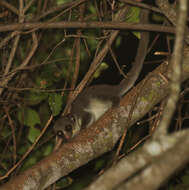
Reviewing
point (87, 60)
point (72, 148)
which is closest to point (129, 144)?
point (72, 148)

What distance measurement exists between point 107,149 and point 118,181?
1.92m

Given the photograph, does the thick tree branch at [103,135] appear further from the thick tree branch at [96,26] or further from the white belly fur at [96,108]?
the white belly fur at [96,108]

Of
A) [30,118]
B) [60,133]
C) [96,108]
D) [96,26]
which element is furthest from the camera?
[96,108]

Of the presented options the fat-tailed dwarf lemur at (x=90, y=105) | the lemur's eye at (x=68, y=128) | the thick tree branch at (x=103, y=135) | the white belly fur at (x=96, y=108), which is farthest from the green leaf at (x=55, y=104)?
the white belly fur at (x=96, y=108)

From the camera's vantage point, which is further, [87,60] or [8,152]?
[87,60]

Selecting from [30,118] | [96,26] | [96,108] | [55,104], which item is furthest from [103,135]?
[96,108]

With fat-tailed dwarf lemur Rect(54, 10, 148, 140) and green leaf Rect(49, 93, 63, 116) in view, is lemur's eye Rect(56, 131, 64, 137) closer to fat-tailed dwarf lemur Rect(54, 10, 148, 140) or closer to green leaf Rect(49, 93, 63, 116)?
fat-tailed dwarf lemur Rect(54, 10, 148, 140)

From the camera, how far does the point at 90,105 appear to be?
15.6ft

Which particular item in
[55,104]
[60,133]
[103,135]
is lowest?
[60,133]

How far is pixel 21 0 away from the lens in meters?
4.04

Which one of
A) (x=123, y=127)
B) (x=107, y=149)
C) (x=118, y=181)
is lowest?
(x=107, y=149)

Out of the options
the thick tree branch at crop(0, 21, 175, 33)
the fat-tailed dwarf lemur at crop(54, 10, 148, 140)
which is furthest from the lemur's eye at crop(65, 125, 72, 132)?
the thick tree branch at crop(0, 21, 175, 33)

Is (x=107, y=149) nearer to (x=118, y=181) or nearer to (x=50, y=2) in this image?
(x=118, y=181)

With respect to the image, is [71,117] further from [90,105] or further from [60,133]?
[90,105]
